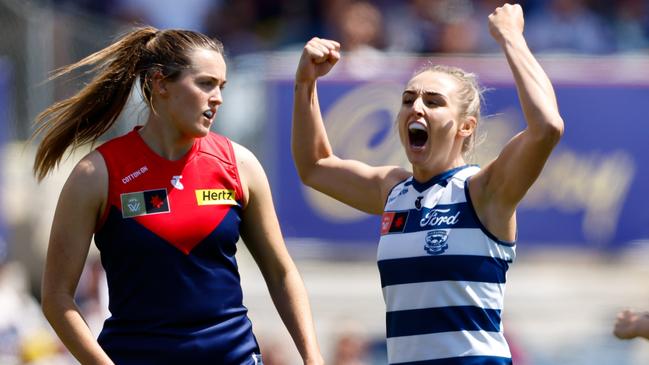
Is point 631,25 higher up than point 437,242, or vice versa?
point 631,25

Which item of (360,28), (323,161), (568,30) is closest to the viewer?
(323,161)

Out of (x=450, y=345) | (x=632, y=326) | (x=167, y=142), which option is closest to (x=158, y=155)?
(x=167, y=142)

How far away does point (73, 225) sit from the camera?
14.1ft

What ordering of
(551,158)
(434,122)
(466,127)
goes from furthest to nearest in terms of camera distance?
(551,158), (466,127), (434,122)

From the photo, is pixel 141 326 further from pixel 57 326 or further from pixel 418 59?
pixel 418 59

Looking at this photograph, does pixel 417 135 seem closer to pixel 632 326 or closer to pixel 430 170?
pixel 430 170

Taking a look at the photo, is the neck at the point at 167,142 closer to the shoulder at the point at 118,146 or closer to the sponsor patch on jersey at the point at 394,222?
the shoulder at the point at 118,146

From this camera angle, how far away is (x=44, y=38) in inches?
412

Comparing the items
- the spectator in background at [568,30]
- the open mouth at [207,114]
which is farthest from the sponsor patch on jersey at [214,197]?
the spectator in background at [568,30]

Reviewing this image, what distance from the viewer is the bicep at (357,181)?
4855 mm

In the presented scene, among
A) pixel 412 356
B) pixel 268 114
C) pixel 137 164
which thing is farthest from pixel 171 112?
pixel 268 114

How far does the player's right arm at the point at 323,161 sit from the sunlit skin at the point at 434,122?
0.25m

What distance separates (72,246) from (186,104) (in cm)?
60

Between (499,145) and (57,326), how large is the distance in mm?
6897
